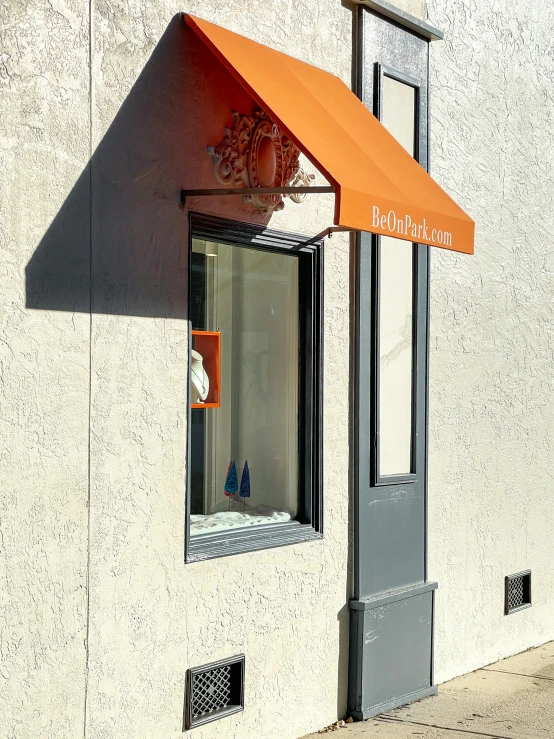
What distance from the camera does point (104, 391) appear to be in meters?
4.88

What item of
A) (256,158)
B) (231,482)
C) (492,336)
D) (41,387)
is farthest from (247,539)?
(492,336)

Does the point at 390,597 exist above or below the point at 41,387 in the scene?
below

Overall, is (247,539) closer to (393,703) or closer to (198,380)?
(198,380)

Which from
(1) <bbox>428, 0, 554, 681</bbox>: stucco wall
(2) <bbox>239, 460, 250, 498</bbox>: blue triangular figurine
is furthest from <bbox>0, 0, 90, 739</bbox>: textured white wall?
(1) <bbox>428, 0, 554, 681</bbox>: stucco wall

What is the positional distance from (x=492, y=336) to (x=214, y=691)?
12.4ft

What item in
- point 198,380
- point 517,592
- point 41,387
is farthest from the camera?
point 517,592

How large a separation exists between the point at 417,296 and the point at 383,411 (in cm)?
85

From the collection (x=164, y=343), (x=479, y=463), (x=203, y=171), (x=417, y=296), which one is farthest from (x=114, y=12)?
(x=479, y=463)

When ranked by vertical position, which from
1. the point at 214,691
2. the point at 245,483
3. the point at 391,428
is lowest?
the point at 214,691

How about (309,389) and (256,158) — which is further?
(309,389)

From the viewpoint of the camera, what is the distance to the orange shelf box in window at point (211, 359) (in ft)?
18.8

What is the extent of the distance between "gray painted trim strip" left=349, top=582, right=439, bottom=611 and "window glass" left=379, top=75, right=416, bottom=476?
2.47 ft

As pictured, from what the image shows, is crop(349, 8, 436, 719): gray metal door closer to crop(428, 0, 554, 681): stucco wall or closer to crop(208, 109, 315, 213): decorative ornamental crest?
crop(428, 0, 554, 681): stucco wall

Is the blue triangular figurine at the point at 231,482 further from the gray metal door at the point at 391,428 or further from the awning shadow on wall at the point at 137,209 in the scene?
the awning shadow on wall at the point at 137,209
